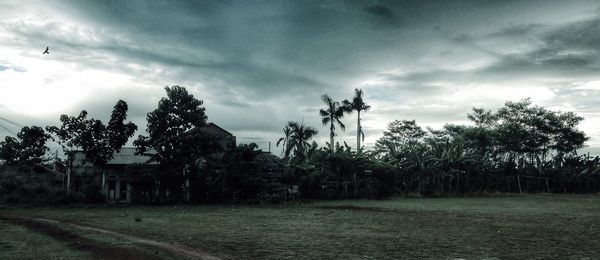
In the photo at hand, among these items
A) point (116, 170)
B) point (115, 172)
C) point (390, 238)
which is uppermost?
point (116, 170)

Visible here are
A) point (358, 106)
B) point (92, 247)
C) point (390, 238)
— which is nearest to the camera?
point (92, 247)

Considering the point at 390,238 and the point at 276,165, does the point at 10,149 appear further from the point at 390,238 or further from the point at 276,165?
the point at 390,238

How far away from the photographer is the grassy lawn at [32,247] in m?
8.47

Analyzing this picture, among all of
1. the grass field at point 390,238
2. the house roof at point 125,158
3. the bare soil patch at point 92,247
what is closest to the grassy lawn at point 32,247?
the bare soil patch at point 92,247

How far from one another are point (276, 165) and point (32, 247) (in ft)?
69.6

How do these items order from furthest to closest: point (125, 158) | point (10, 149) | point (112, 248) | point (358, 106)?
1. point (358, 106)
2. point (125, 158)
3. point (10, 149)
4. point (112, 248)

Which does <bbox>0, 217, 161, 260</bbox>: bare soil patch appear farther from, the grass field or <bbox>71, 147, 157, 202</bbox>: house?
<bbox>71, 147, 157, 202</bbox>: house

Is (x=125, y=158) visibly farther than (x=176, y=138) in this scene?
Yes

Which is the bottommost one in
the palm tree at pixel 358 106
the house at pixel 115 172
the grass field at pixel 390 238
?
the grass field at pixel 390 238

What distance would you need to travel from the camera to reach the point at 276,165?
99.8ft

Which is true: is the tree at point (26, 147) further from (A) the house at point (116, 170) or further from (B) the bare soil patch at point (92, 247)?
(B) the bare soil patch at point (92, 247)

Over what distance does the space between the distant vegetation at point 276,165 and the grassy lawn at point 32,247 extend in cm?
1441

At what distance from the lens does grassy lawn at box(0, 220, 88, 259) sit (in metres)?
8.47

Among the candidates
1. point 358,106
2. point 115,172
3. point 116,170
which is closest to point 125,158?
point 115,172
